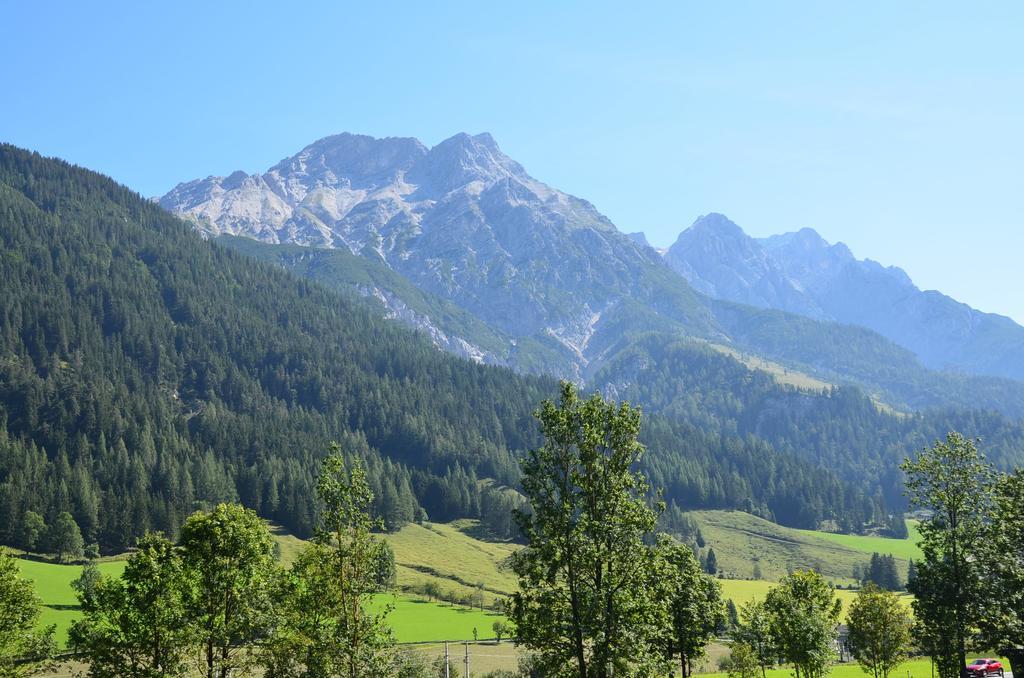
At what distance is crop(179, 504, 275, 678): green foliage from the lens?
42406 millimetres

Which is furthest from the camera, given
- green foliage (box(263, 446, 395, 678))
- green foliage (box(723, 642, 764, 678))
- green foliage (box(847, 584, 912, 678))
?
green foliage (box(723, 642, 764, 678))

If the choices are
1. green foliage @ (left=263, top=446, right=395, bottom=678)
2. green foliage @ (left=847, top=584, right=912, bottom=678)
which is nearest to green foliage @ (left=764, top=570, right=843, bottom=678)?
green foliage @ (left=847, top=584, right=912, bottom=678)

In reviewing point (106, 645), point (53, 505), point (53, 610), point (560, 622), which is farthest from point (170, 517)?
point (560, 622)

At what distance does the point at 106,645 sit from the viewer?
40.4 meters

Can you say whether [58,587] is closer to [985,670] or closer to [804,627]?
[804,627]

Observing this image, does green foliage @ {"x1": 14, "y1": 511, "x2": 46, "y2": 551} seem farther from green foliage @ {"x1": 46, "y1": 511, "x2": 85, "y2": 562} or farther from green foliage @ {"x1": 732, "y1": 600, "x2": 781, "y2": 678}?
green foliage @ {"x1": 732, "y1": 600, "x2": 781, "y2": 678}

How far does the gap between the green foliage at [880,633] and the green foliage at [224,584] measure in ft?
177

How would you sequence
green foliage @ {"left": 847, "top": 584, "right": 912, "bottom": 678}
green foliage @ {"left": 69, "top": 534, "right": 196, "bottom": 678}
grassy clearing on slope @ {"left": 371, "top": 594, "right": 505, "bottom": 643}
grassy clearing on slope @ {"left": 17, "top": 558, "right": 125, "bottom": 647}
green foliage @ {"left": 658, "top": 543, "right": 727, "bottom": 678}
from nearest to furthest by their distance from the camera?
green foliage @ {"left": 69, "top": 534, "right": 196, "bottom": 678}
green foliage @ {"left": 658, "top": 543, "right": 727, "bottom": 678}
green foliage @ {"left": 847, "top": 584, "right": 912, "bottom": 678}
grassy clearing on slope @ {"left": 17, "top": 558, "right": 125, "bottom": 647}
grassy clearing on slope @ {"left": 371, "top": 594, "right": 505, "bottom": 643}

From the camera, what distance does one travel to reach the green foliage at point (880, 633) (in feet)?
229

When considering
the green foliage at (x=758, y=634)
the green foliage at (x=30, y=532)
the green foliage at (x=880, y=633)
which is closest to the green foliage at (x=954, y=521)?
the green foliage at (x=880, y=633)

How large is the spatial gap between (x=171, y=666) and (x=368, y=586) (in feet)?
38.1

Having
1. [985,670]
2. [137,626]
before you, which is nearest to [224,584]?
[137,626]

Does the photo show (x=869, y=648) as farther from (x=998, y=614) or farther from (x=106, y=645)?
(x=106, y=645)

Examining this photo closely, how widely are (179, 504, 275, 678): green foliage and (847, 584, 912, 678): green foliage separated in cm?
5405
